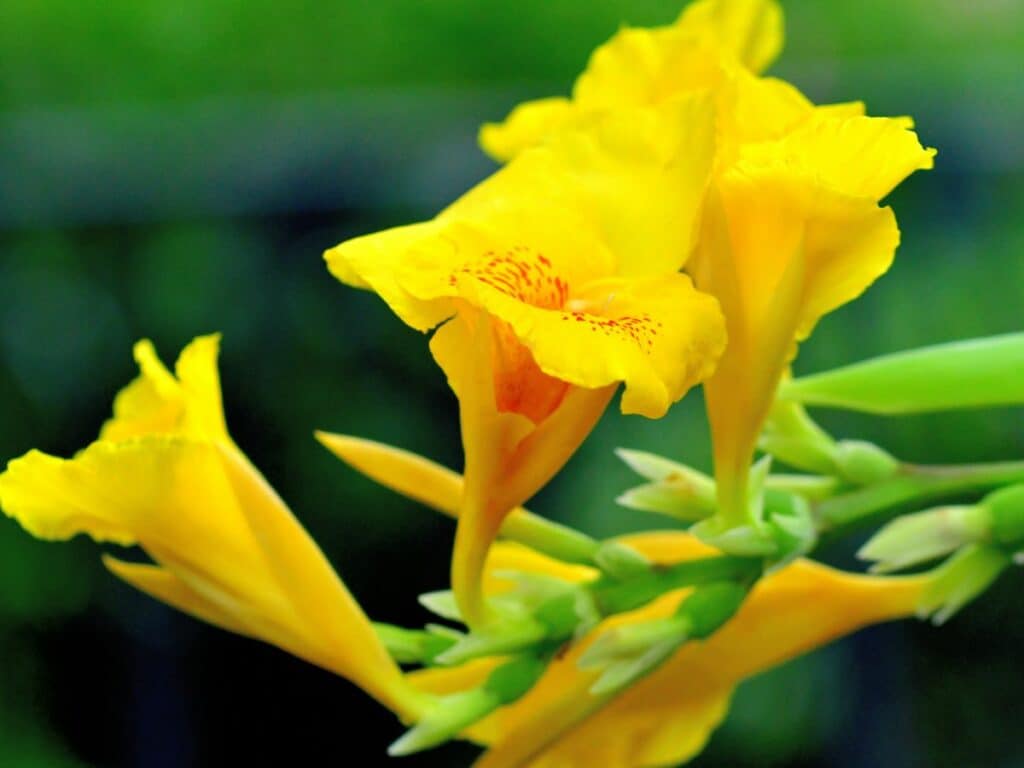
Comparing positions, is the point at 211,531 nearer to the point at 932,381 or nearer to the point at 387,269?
the point at 387,269

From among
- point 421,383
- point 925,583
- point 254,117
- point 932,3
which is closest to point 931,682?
point 421,383

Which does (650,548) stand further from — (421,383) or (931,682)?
(931,682)

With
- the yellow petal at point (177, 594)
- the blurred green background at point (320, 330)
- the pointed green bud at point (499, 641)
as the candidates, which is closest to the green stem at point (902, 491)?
the pointed green bud at point (499, 641)

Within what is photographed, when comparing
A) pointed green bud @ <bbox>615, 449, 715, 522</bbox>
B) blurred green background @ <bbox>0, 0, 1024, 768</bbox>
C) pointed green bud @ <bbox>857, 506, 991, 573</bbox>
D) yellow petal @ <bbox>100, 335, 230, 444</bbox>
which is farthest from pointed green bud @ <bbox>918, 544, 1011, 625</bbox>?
blurred green background @ <bbox>0, 0, 1024, 768</bbox>

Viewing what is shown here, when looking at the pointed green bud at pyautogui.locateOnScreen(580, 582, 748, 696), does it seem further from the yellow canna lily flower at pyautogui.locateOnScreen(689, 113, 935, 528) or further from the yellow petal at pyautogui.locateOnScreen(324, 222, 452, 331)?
the yellow petal at pyautogui.locateOnScreen(324, 222, 452, 331)

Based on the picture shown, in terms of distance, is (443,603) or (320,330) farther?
(320,330)

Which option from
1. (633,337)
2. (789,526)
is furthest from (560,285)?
(789,526)

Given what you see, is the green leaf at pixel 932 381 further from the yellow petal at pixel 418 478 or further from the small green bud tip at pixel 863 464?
the yellow petal at pixel 418 478
